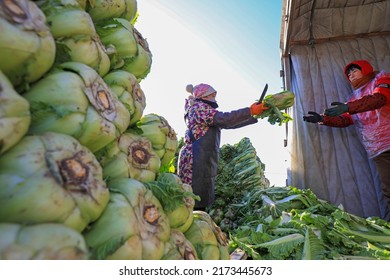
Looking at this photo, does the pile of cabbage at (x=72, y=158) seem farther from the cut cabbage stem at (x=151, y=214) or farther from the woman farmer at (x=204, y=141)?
the woman farmer at (x=204, y=141)

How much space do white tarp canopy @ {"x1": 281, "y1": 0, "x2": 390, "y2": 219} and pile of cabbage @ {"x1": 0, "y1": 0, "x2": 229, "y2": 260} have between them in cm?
386

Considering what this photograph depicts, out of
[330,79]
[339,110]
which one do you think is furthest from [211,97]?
[330,79]

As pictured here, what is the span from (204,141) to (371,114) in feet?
7.41

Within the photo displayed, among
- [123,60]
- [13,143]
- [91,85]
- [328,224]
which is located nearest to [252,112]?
[328,224]

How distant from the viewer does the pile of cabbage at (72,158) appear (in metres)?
0.70

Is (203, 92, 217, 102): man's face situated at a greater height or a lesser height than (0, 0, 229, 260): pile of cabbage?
greater

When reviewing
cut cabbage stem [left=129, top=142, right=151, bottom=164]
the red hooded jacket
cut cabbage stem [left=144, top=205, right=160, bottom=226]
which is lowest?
cut cabbage stem [left=144, top=205, right=160, bottom=226]

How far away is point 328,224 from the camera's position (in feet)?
9.41

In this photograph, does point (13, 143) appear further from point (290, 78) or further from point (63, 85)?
point (290, 78)

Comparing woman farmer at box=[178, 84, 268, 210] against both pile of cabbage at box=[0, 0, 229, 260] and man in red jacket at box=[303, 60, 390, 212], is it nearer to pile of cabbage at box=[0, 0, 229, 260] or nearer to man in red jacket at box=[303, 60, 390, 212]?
man in red jacket at box=[303, 60, 390, 212]

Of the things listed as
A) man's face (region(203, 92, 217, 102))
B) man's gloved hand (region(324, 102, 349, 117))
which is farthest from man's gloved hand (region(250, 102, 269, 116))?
man's gloved hand (region(324, 102, 349, 117))

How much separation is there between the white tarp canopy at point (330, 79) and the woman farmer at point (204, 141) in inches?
51.0

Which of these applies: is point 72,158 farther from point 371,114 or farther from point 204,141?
point 371,114

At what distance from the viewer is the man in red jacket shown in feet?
12.6
